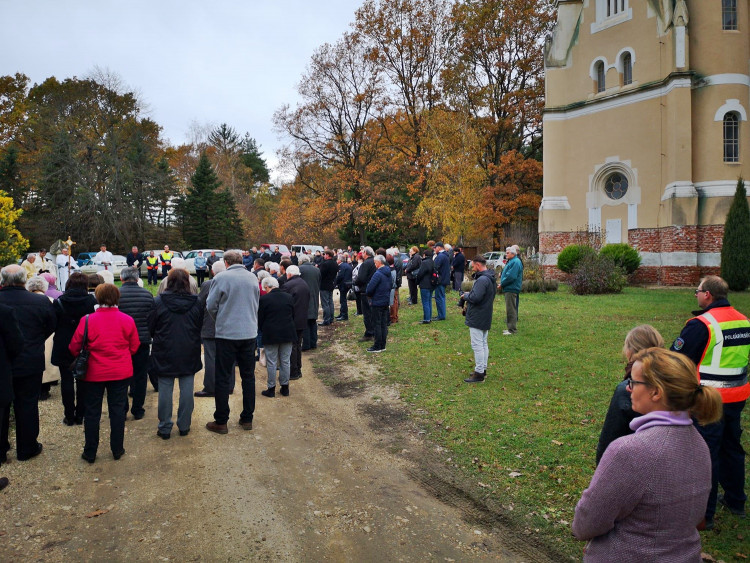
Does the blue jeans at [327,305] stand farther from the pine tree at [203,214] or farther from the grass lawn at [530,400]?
the pine tree at [203,214]

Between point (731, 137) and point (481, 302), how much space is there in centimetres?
1976

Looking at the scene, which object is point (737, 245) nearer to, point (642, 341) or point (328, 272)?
point (328, 272)

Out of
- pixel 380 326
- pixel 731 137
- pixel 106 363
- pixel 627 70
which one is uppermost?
pixel 627 70

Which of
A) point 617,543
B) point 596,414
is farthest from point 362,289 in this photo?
point 617,543

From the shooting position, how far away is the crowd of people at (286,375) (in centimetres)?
222

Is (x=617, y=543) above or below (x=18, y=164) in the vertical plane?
below

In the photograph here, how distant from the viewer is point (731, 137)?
22.0 m

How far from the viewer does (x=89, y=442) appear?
5770 mm

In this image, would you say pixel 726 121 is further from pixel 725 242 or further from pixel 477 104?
pixel 477 104

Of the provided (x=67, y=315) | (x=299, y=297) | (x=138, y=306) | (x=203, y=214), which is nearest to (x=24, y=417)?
(x=67, y=315)

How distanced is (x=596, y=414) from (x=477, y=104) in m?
31.4

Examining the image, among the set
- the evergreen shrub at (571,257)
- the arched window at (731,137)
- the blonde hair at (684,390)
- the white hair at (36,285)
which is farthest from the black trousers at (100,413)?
the arched window at (731,137)

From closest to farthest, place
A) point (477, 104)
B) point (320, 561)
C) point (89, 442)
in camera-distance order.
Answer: point (320, 561) → point (89, 442) → point (477, 104)

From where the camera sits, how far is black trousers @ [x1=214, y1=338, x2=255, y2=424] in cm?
668
